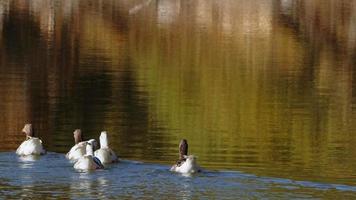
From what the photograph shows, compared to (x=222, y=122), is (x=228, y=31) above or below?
above

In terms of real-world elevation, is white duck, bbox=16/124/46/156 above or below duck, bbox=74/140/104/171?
above

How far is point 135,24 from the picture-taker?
3494 inches

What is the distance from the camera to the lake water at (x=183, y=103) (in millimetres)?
27297

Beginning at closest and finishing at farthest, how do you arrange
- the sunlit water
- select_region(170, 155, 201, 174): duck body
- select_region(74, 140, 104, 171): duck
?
the sunlit water < select_region(170, 155, 201, 174): duck body < select_region(74, 140, 104, 171): duck

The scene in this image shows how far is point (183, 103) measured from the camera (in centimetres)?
4559

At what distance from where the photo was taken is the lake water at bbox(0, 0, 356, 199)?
27.3 m

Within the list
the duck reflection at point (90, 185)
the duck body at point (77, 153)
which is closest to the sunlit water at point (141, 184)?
the duck reflection at point (90, 185)

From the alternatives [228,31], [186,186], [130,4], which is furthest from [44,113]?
[130,4]

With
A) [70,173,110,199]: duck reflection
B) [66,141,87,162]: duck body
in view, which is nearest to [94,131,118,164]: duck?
[66,141,87,162]: duck body

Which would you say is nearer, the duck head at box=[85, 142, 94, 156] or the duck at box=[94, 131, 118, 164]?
the duck at box=[94, 131, 118, 164]

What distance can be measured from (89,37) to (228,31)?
13262 mm

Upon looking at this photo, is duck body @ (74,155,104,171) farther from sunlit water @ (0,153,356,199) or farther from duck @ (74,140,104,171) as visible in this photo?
sunlit water @ (0,153,356,199)

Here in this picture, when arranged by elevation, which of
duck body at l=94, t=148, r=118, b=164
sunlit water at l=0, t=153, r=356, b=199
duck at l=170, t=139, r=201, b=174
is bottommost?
sunlit water at l=0, t=153, r=356, b=199

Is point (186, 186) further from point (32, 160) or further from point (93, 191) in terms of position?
point (32, 160)
